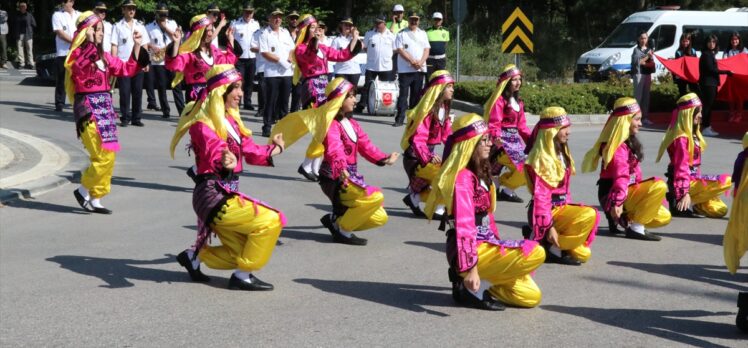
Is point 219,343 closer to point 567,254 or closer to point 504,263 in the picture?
point 504,263

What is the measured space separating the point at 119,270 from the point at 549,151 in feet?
12.0

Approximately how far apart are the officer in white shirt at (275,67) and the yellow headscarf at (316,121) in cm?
754

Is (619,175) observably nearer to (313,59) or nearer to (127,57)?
(313,59)

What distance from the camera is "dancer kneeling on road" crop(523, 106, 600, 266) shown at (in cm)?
893

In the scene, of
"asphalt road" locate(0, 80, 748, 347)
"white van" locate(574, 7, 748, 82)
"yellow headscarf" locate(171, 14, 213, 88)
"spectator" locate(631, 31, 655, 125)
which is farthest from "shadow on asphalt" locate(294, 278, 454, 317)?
"white van" locate(574, 7, 748, 82)

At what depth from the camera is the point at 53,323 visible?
7.40m

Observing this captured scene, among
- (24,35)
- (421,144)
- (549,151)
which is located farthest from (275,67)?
(24,35)

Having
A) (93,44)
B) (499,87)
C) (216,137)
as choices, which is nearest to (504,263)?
(216,137)

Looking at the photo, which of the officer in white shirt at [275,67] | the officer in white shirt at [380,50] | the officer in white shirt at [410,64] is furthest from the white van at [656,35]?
the officer in white shirt at [275,67]

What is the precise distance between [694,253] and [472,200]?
3289 millimetres

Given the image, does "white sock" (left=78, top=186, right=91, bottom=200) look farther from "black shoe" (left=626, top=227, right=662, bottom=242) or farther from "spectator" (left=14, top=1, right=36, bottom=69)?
"spectator" (left=14, top=1, right=36, bottom=69)

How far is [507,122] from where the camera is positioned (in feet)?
39.0

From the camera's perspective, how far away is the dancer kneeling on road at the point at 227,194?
8031 mm

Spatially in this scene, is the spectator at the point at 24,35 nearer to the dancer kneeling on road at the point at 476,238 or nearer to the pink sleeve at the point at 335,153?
the pink sleeve at the point at 335,153
